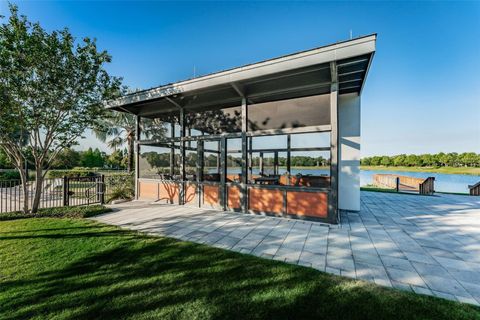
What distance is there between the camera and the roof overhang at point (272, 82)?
3664 millimetres

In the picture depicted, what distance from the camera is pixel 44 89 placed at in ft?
16.1

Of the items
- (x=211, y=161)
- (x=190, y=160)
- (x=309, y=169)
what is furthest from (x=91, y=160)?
(x=309, y=169)

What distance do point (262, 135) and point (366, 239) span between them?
125 inches

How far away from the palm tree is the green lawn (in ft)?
15.4

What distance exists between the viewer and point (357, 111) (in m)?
5.54

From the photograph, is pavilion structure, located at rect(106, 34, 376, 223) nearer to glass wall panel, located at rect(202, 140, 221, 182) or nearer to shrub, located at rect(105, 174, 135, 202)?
glass wall panel, located at rect(202, 140, 221, 182)

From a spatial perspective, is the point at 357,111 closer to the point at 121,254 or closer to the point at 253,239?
the point at 253,239

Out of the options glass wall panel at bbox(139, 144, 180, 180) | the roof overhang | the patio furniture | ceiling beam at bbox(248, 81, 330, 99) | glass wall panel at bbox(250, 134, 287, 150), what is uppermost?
the roof overhang

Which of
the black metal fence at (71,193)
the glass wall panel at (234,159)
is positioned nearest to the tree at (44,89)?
the black metal fence at (71,193)

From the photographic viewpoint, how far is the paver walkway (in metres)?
2.38

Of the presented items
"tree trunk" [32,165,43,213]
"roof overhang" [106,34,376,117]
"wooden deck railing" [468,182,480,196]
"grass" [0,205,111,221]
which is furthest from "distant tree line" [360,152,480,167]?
"tree trunk" [32,165,43,213]

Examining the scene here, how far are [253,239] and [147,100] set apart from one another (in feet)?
17.1

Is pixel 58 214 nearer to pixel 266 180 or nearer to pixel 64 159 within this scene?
pixel 266 180

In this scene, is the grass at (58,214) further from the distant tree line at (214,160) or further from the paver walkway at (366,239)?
the distant tree line at (214,160)
